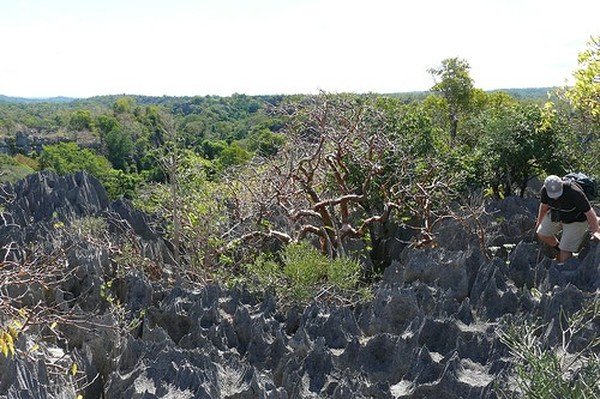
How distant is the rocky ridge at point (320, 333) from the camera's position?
451 cm

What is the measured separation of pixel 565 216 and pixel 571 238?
0.26 m

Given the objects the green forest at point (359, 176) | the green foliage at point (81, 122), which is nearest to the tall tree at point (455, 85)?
→ the green forest at point (359, 176)

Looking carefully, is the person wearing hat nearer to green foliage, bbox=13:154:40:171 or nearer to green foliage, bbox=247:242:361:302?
green foliage, bbox=247:242:361:302

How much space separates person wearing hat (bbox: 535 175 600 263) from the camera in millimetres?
6184

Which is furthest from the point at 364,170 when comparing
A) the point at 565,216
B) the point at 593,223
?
the point at 593,223

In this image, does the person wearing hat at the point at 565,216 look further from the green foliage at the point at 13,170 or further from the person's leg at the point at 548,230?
the green foliage at the point at 13,170

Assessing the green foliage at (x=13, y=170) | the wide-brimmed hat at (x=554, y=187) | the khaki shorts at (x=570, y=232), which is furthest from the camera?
the green foliage at (x=13, y=170)

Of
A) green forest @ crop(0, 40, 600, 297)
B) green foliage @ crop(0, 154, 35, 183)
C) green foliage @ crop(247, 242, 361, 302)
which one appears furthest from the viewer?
green foliage @ crop(0, 154, 35, 183)

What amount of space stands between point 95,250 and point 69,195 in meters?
7.25

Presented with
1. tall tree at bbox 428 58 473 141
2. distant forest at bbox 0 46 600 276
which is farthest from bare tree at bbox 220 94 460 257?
tall tree at bbox 428 58 473 141

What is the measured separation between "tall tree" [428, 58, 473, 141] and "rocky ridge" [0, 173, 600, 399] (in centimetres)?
1057

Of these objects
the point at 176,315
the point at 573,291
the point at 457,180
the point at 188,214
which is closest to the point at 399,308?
the point at 573,291

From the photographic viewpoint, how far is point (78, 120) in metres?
52.3

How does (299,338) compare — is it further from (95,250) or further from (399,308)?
(95,250)
